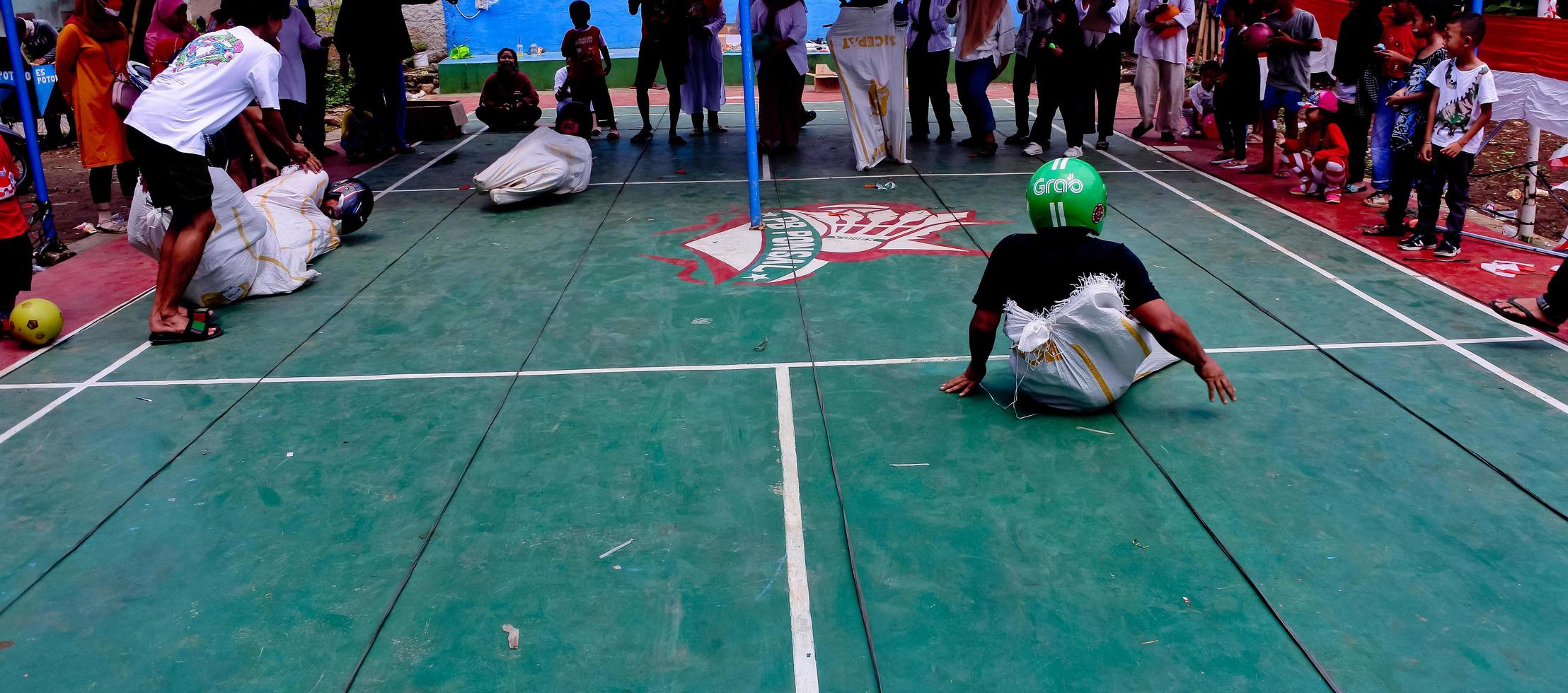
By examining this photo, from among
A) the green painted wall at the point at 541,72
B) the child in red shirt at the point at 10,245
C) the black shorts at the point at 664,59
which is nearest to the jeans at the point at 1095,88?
the black shorts at the point at 664,59

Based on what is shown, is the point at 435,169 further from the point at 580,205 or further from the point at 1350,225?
the point at 1350,225

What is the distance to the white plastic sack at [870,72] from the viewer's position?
10.5 metres

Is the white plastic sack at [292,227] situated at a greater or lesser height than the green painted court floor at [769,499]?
greater

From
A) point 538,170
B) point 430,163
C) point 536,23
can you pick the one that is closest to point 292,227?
point 538,170

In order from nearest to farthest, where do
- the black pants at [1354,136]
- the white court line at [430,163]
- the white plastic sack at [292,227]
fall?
1. the white plastic sack at [292,227]
2. the black pants at [1354,136]
3. the white court line at [430,163]

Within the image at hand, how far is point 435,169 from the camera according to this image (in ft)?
37.2

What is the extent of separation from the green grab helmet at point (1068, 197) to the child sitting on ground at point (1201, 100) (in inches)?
349

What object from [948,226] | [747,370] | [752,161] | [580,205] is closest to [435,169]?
[580,205]

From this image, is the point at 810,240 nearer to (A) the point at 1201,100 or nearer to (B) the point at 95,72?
(B) the point at 95,72

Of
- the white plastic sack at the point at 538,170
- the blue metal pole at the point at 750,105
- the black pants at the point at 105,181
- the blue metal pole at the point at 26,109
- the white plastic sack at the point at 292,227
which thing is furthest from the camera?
the white plastic sack at the point at 538,170

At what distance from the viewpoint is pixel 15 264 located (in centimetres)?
610

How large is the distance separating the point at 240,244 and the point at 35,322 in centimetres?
122

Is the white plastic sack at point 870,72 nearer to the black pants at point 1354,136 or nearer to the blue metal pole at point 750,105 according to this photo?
the blue metal pole at point 750,105

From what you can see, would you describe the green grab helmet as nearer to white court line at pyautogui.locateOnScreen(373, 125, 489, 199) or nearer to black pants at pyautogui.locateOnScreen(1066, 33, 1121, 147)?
black pants at pyautogui.locateOnScreen(1066, 33, 1121, 147)
